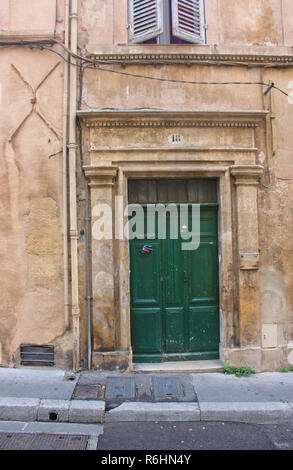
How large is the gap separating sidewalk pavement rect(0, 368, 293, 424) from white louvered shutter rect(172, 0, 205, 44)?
5.24 metres

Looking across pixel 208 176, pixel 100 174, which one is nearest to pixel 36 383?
pixel 100 174

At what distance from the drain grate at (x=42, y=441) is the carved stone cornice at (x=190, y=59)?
5.13 metres

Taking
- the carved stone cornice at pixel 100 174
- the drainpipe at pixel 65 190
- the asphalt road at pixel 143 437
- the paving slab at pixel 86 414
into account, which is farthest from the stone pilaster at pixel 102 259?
the asphalt road at pixel 143 437

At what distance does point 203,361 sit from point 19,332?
2879 mm

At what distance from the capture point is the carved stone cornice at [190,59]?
17.6 feet

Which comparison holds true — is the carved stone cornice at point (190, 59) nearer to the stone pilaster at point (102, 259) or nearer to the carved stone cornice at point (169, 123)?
the carved stone cornice at point (169, 123)

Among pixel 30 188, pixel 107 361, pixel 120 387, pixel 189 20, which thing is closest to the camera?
pixel 120 387

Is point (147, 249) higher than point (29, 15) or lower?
lower

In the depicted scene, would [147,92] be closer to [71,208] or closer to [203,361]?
[71,208]

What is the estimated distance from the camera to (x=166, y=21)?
568 centimetres

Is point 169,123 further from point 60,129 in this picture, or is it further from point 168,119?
point 60,129

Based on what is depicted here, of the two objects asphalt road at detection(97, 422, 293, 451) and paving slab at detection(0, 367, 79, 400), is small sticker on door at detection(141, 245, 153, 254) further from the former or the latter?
asphalt road at detection(97, 422, 293, 451)

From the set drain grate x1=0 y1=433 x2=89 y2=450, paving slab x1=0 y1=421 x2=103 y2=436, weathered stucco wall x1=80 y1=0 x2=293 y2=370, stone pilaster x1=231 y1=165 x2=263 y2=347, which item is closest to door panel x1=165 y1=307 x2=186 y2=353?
stone pilaster x1=231 y1=165 x2=263 y2=347

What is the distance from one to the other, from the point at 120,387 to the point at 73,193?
284 centimetres
